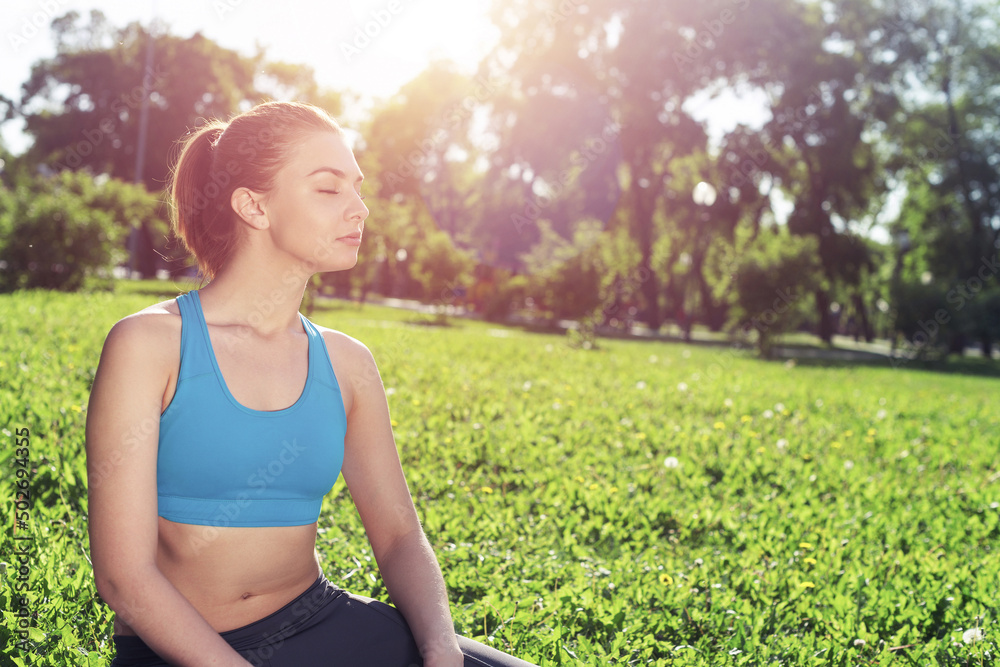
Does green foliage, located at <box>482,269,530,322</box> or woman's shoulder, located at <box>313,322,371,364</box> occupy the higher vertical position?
green foliage, located at <box>482,269,530,322</box>

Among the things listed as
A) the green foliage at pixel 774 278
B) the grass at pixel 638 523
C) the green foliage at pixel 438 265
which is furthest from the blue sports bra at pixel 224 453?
the green foliage at pixel 438 265

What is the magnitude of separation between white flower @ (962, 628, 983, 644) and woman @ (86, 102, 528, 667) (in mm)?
2341

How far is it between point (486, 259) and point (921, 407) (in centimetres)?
4276

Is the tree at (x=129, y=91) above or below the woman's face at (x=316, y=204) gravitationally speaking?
above

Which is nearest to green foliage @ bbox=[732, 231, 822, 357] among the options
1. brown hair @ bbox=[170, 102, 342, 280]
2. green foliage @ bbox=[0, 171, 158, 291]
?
green foliage @ bbox=[0, 171, 158, 291]

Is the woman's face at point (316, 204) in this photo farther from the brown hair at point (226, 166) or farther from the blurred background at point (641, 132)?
the blurred background at point (641, 132)

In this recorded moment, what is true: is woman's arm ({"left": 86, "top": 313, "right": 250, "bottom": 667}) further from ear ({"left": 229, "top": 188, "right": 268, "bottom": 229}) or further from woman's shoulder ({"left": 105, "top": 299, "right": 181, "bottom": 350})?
ear ({"left": 229, "top": 188, "right": 268, "bottom": 229})

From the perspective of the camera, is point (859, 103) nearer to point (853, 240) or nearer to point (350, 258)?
point (853, 240)

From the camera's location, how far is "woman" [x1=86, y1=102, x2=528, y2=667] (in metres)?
1.38

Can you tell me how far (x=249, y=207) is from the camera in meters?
1.66

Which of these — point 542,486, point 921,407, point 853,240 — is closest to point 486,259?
point 853,240

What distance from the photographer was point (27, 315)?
27.4 ft

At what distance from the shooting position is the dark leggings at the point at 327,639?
1.57 metres

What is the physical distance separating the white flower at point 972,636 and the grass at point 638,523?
3cm
